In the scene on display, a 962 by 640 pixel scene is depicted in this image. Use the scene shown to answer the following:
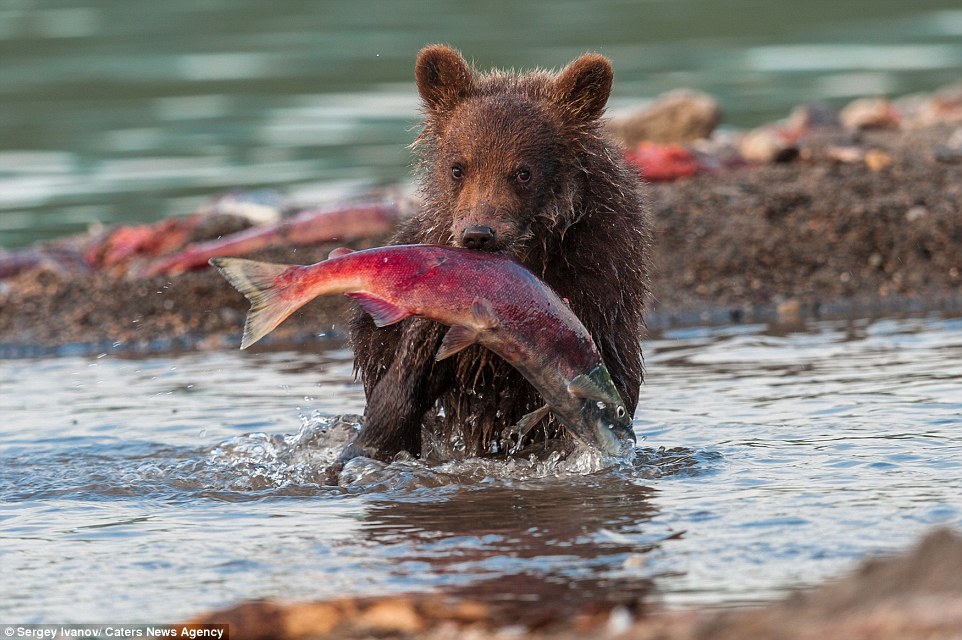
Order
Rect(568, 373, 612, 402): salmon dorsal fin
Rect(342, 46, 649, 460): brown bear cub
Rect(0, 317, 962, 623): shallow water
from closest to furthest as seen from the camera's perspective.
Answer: Rect(0, 317, 962, 623): shallow water, Rect(568, 373, 612, 402): salmon dorsal fin, Rect(342, 46, 649, 460): brown bear cub

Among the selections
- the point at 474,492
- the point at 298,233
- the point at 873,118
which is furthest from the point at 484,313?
the point at 873,118

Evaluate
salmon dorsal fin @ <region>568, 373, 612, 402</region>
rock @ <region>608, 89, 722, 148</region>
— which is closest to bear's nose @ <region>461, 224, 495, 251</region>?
salmon dorsal fin @ <region>568, 373, 612, 402</region>

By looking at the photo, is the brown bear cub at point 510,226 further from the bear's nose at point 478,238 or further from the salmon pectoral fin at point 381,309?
the salmon pectoral fin at point 381,309

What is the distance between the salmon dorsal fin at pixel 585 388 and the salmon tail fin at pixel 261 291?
1114 mm

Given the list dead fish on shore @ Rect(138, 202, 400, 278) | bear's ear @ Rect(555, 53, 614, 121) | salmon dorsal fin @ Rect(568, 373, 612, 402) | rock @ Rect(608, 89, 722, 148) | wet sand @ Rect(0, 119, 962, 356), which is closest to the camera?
salmon dorsal fin @ Rect(568, 373, 612, 402)

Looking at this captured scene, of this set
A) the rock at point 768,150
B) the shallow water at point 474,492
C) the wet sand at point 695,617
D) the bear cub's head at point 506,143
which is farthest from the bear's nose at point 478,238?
the rock at point 768,150

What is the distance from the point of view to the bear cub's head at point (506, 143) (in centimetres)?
686

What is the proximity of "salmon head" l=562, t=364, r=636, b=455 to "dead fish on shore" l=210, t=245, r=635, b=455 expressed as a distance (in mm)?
18

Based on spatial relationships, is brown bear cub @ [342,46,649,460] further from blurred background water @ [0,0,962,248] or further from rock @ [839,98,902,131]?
rock @ [839,98,902,131]

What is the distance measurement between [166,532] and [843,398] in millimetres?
3599

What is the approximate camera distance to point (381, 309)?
20.8ft

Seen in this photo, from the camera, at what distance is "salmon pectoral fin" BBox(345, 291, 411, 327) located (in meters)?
6.33

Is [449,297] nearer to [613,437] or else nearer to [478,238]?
[478,238]

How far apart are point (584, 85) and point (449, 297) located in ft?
4.95
